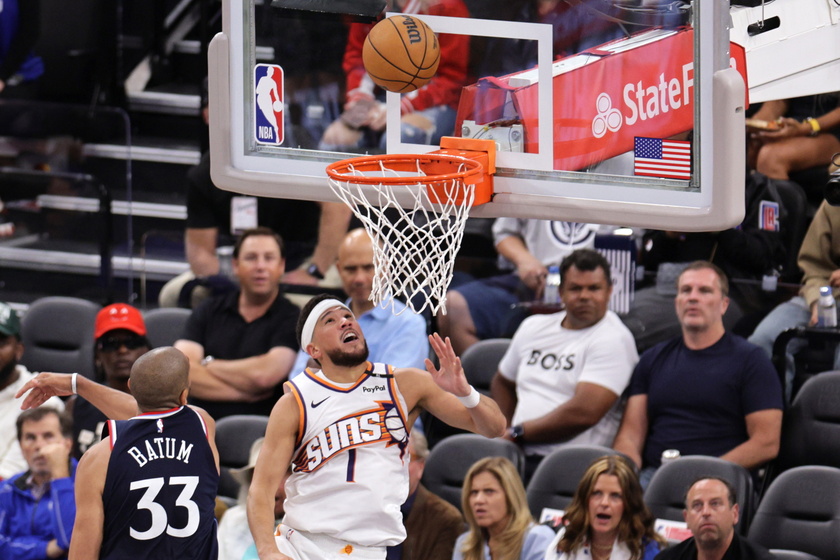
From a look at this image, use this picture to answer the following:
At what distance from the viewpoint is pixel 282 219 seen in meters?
8.39

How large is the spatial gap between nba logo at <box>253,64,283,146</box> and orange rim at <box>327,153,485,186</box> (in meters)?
0.36

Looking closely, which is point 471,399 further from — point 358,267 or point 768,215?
point 768,215

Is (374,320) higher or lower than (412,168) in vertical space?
lower

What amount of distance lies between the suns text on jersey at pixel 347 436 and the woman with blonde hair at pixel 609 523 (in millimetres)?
988

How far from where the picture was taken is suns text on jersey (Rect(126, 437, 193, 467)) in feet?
16.0

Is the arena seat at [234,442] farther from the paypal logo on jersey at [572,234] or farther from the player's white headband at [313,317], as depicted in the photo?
the paypal logo on jersey at [572,234]

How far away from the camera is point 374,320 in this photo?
7.04m

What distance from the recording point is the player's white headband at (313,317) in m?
5.49

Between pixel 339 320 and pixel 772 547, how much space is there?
2.30 meters

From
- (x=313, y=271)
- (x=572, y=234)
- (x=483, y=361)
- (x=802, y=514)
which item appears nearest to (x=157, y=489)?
(x=483, y=361)

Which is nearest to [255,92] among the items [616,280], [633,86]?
[633,86]

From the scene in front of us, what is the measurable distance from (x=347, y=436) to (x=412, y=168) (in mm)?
1149

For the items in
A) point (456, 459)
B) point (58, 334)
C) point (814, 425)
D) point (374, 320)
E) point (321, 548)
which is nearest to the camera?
point (321, 548)

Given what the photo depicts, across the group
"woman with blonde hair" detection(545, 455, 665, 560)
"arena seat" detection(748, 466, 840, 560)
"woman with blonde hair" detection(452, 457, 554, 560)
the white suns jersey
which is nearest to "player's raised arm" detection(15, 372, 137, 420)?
the white suns jersey
